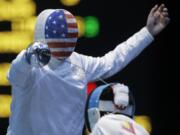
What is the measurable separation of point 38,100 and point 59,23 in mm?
312

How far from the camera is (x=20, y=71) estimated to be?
3416 mm

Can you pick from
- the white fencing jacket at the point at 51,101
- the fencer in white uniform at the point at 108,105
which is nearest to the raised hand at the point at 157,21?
the white fencing jacket at the point at 51,101

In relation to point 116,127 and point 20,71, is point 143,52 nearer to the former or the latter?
point 20,71

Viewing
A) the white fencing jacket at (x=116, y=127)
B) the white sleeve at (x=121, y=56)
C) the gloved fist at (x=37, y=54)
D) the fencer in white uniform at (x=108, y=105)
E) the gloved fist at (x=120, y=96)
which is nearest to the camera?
the white fencing jacket at (x=116, y=127)

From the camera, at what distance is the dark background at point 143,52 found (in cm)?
448

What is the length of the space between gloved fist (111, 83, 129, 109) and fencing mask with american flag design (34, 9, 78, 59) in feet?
1.92

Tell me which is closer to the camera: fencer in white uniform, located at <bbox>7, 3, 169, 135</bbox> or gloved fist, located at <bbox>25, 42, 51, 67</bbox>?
gloved fist, located at <bbox>25, 42, 51, 67</bbox>

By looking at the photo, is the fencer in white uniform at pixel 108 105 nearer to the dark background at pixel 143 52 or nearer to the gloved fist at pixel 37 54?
the gloved fist at pixel 37 54

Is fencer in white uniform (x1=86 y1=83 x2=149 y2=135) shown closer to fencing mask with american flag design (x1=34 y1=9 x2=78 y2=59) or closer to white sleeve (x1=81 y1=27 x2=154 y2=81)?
fencing mask with american flag design (x1=34 y1=9 x2=78 y2=59)

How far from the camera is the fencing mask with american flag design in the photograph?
12.2 ft

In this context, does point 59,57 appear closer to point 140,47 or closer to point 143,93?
point 140,47

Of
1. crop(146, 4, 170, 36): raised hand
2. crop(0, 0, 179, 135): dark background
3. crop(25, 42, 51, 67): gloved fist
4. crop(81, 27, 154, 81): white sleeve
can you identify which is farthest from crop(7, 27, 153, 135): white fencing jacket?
crop(0, 0, 179, 135): dark background

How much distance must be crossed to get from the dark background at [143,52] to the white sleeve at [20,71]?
975mm

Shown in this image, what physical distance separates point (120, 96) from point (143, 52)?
1.38 m
